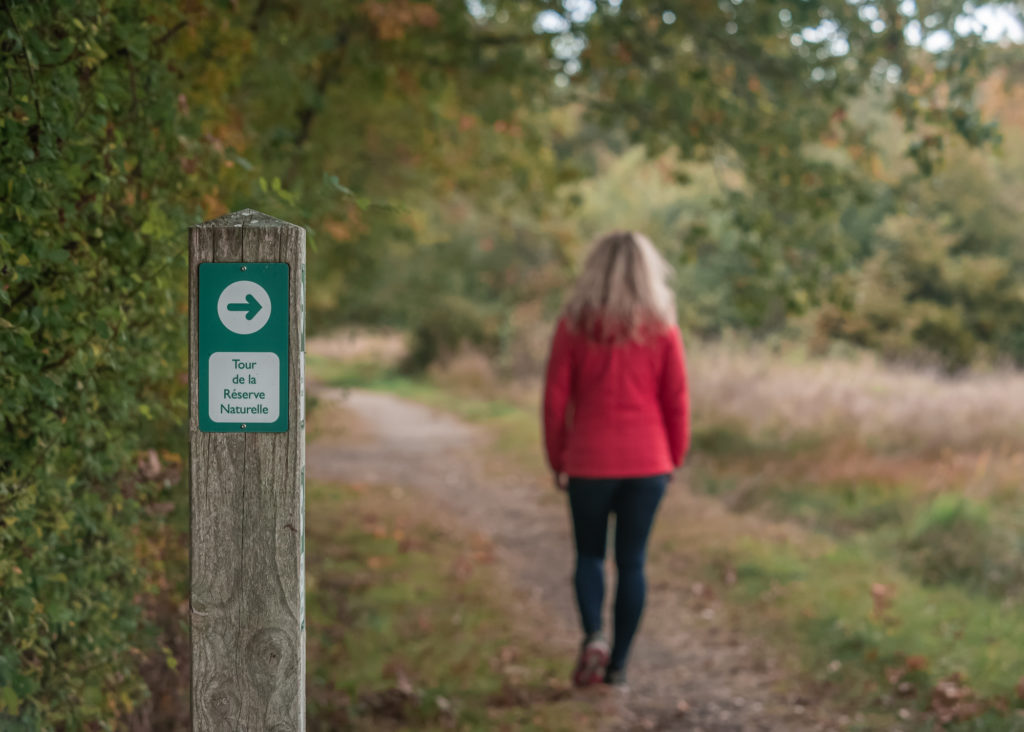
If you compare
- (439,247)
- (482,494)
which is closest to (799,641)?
(482,494)

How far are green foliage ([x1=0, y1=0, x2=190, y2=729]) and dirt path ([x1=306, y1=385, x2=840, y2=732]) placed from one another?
6.67ft

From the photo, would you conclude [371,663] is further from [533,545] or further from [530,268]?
[530,268]

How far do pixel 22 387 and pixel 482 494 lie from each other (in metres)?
8.00

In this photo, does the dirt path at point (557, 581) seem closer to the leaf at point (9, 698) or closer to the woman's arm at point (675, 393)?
the woman's arm at point (675, 393)

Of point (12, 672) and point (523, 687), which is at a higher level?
point (12, 672)

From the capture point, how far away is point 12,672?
2.16 meters

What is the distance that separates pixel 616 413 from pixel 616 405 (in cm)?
4

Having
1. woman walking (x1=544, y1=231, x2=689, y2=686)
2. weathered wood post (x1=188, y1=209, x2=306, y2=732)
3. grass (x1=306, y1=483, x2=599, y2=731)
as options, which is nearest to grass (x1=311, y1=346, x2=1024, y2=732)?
woman walking (x1=544, y1=231, x2=689, y2=686)

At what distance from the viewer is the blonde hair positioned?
438 centimetres

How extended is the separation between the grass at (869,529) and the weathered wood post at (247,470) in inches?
126

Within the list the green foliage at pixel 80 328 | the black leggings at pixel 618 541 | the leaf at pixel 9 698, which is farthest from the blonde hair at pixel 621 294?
the leaf at pixel 9 698

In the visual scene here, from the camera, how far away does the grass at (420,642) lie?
425 cm

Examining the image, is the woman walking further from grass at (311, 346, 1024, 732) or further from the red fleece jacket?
grass at (311, 346, 1024, 732)

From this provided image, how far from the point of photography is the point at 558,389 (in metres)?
4.48
